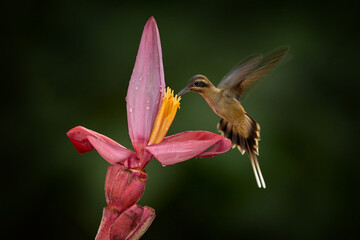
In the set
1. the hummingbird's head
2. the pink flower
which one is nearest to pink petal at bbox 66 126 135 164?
the pink flower

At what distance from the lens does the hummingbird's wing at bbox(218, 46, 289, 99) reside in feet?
1.49

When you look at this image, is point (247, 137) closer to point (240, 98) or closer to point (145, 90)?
point (240, 98)

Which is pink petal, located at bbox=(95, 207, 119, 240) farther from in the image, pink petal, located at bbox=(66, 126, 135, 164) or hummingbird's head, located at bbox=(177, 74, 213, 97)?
hummingbird's head, located at bbox=(177, 74, 213, 97)

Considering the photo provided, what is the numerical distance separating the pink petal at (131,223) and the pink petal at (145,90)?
0.05 metres

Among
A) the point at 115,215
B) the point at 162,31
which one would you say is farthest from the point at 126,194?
the point at 162,31

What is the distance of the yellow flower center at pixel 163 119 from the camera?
32 cm

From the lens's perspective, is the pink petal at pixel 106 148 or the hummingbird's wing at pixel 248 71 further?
the hummingbird's wing at pixel 248 71

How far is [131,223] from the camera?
0.83ft

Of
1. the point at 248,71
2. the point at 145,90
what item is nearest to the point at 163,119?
the point at 145,90

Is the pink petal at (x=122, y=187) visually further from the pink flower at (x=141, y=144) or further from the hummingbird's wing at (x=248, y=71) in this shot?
the hummingbird's wing at (x=248, y=71)

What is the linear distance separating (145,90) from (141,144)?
39 mm

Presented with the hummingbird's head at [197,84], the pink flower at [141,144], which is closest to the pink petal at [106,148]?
the pink flower at [141,144]

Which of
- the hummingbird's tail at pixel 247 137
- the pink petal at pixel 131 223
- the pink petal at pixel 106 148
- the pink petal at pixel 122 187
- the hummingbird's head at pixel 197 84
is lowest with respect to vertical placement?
the hummingbird's tail at pixel 247 137

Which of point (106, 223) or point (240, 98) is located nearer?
point (106, 223)
